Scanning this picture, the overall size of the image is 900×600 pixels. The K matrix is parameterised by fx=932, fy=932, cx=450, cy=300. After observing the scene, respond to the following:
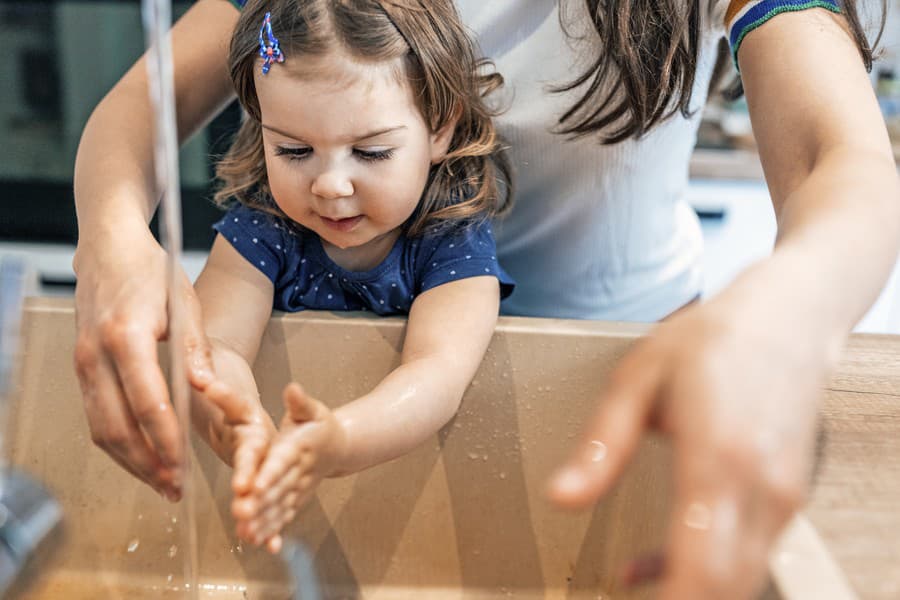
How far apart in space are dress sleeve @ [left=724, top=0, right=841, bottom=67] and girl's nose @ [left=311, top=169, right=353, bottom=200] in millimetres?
300

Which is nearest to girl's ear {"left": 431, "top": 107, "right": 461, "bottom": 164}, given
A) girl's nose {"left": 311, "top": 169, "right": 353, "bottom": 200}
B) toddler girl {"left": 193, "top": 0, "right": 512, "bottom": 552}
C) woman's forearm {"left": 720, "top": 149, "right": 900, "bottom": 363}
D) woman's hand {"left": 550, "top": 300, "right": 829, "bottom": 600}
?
toddler girl {"left": 193, "top": 0, "right": 512, "bottom": 552}

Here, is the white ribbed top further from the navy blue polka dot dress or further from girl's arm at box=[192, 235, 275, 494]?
girl's arm at box=[192, 235, 275, 494]

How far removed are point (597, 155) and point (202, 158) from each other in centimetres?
75

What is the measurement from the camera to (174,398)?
56 centimetres

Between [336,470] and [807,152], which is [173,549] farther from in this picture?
[807,152]

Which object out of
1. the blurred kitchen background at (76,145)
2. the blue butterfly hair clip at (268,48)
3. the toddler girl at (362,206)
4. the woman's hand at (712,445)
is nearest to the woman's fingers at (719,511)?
the woman's hand at (712,445)

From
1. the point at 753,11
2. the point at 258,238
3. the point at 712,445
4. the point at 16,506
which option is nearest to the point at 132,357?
the point at 16,506

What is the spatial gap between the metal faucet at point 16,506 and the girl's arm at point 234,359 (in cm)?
12

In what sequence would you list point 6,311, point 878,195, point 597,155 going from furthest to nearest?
1. point 597,155
2. point 6,311
3. point 878,195

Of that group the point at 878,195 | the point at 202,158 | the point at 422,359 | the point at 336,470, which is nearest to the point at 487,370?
the point at 422,359

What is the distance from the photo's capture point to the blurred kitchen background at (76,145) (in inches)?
31.9

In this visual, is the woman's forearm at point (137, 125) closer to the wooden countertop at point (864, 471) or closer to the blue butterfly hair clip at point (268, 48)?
the blue butterfly hair clip at point (268, 48)

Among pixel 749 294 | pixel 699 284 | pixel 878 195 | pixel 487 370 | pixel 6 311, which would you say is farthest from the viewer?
pixel 699 284

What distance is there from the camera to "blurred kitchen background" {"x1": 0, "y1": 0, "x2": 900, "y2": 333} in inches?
31.9
